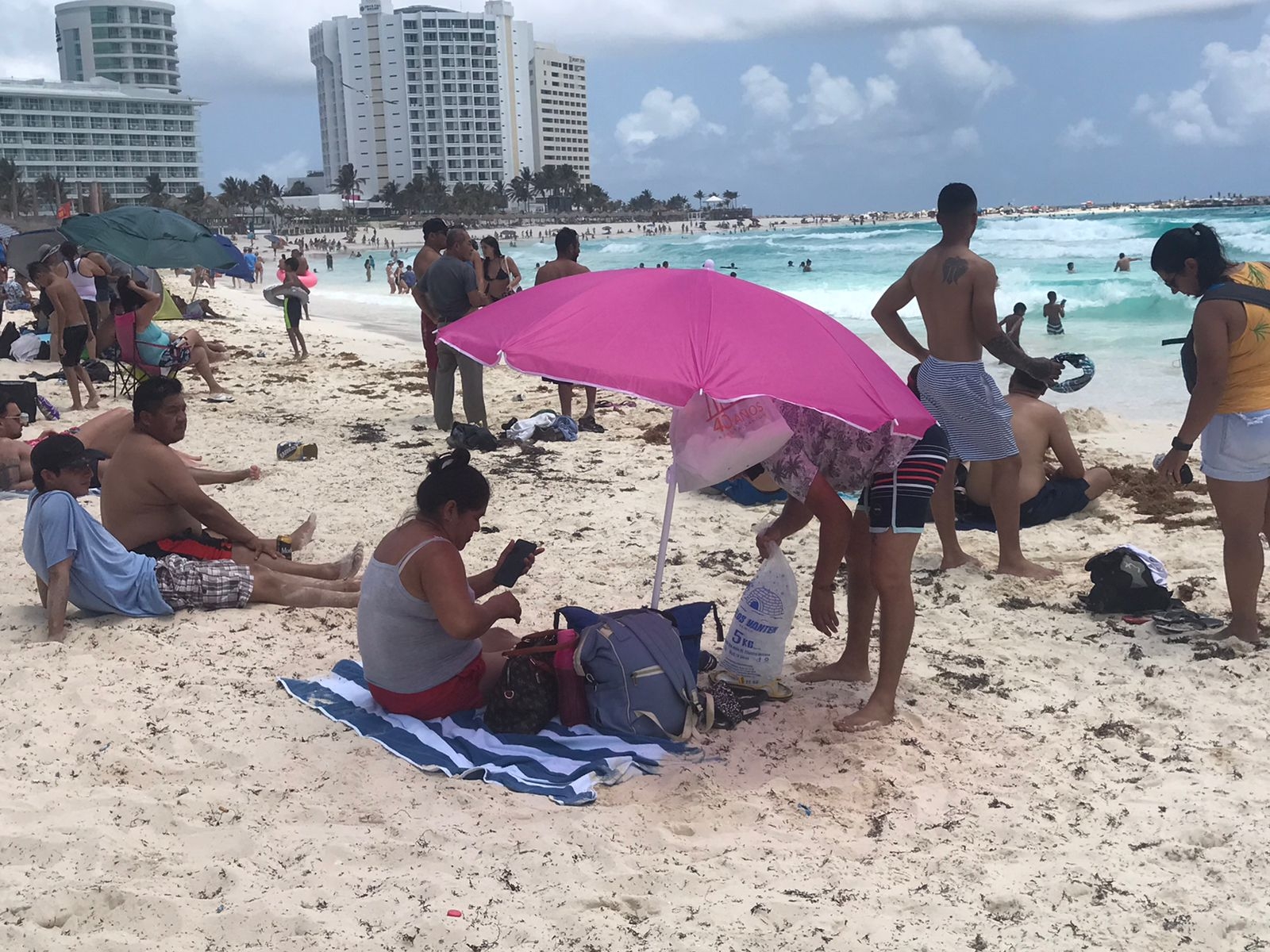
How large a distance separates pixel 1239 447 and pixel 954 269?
139cm

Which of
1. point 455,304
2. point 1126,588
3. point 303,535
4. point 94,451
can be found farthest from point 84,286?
point 1126,588

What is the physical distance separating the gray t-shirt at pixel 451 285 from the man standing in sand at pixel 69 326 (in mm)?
3219

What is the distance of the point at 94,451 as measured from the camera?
5.15 meters

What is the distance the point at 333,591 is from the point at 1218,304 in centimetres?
375

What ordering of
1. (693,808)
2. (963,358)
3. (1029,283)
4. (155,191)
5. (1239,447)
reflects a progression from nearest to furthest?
(693,808) < (1239,447) < (963,358) < (1029,283) < (155,191)

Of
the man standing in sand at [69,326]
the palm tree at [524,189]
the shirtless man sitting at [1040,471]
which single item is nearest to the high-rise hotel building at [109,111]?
the palm tree at [524,189]

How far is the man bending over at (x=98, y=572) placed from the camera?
13.4 ft

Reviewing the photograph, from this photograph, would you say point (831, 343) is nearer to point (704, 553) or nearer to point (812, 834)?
point (812, 834)

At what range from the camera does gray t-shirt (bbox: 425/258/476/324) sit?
801 cm

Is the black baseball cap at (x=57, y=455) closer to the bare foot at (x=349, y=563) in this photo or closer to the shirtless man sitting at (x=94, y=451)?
the shirtless man sitting at (x=94, y=451)

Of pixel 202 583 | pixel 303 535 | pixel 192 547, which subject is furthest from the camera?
pixel 303 535

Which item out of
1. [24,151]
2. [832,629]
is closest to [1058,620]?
[832,629]

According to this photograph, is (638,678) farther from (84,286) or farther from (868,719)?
(84,286)

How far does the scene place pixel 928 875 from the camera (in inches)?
106
